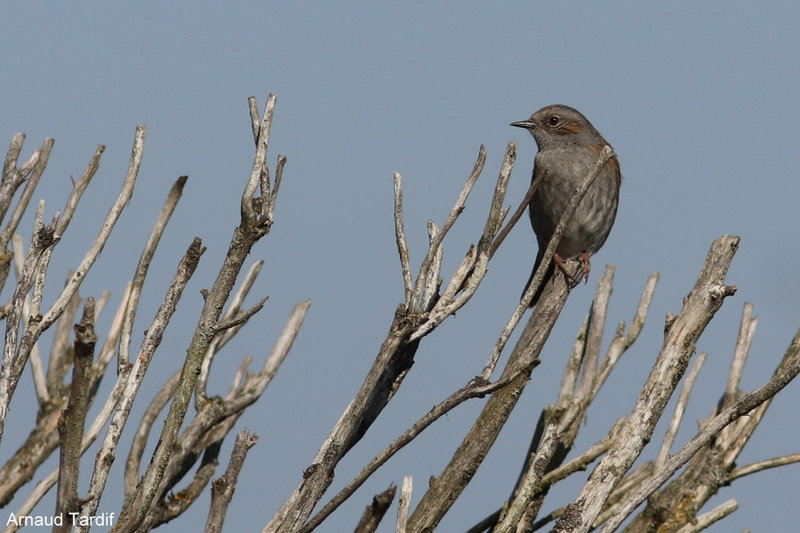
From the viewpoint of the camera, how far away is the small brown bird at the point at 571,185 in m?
9.16

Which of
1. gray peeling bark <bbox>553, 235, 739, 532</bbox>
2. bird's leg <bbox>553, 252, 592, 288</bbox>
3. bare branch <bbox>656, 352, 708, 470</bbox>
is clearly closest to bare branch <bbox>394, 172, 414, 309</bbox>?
gray peeling bark <bbox>553, 235, 739, 532</bbox>

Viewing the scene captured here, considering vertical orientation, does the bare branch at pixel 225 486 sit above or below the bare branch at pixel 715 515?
below

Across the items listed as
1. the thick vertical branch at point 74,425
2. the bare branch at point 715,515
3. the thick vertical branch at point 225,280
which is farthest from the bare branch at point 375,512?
the bare branch at point 715,515

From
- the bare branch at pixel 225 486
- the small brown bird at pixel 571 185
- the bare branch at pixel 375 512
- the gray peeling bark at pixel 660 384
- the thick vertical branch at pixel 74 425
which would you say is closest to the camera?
the thick vertical branch at pixel 74 425

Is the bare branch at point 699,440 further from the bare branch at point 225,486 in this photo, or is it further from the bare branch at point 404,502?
the bare branch at point 225,486

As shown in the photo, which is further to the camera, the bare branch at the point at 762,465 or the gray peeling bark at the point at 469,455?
the bare branch at the point at 762,465

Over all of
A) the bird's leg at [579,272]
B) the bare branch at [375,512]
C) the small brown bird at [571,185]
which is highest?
the small brown bird at [571,185]

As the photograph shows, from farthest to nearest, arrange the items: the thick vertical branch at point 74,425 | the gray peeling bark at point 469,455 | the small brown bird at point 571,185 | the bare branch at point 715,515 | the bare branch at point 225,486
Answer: the small brown bird at point 571,185 → the bare branch at point 715,515 → the gray peeling bark at point 469,455 → the bare branch at point 225,486 → the thick vertical branch at point 74,425

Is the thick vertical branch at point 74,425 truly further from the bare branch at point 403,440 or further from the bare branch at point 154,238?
the bare branch at point 154,238

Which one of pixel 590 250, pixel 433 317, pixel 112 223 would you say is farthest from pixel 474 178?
pixel 590 250

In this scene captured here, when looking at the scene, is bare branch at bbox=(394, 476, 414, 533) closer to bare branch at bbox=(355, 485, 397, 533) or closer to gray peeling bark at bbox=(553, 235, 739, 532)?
bare branch at bbox=(355, 485, 397, 533)

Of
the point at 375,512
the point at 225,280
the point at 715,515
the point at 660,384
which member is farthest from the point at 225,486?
the point at 715,515

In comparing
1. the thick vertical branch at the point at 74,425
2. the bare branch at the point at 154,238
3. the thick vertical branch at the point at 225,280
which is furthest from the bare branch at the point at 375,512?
the bare branch at the point at 154,238

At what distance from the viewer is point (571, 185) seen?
9109mm
